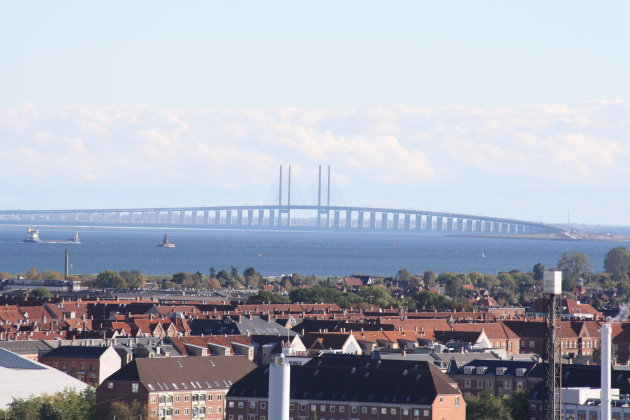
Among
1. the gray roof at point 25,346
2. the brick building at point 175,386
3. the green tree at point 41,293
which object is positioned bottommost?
the brick building at point 175,386

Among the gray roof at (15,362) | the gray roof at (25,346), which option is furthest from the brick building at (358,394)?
the gray roof at (25,346)

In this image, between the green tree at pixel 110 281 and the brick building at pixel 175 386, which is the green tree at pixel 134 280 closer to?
the green tree at pixel 110 281

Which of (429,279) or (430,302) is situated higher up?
(429,279)

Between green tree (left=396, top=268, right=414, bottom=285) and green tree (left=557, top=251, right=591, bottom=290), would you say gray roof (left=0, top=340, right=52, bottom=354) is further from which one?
green tree (left=557, top=251, right=591, bottom=290)

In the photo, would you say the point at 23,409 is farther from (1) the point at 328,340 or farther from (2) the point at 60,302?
(2) the point at 60,302

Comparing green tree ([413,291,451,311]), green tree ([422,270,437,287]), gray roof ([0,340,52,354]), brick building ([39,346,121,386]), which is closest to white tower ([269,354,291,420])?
brick building ([39,346,121,386])

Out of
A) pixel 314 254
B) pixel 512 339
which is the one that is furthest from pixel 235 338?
pixel 314 254

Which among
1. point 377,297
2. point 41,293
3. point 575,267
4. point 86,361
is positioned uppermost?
point 575,267

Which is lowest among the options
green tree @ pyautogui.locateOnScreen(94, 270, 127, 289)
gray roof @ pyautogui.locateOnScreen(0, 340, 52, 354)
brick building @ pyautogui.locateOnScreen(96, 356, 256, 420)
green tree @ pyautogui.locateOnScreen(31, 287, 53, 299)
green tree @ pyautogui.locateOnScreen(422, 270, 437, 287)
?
brick building @ pyautogui.locateOnScreen(96, 356, 256, 420)

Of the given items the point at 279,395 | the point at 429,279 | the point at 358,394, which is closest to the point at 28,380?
the point at 358,394

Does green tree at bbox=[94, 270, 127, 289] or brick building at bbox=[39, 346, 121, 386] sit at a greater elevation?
green tree at bbox=[94, 270, 127, 289]

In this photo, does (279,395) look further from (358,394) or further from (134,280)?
(134,280)

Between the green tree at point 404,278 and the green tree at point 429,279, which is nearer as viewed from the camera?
the green tree at point 429,279
